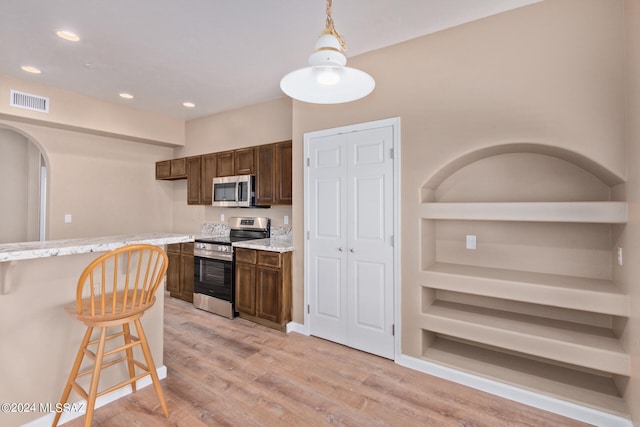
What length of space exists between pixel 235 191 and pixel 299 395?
277 cm

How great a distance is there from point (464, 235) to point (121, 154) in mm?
5089

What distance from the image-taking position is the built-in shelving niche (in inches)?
81.9

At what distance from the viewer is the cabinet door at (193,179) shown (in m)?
4.88

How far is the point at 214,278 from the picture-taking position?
4086 millimetres

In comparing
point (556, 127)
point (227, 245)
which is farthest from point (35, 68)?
point (556, 127)

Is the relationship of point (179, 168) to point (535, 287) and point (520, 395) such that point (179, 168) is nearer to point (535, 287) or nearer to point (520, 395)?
point (535, 287)

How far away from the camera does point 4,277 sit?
1753 mm

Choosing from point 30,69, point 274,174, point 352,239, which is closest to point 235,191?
point 274,174

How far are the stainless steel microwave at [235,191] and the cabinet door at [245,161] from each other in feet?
0.27

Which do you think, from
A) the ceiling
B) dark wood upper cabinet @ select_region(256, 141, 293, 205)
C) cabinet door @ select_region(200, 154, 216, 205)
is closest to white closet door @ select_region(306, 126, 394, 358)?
dark wood upper cabinet @ select_region(256, 141, 293, 205)

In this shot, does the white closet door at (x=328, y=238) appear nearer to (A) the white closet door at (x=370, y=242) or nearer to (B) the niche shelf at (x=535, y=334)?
(A) the white closet door at (x=370, y=242)

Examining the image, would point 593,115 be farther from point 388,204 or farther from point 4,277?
point 4,277

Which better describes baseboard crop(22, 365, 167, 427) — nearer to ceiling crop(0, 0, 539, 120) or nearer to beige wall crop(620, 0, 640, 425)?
ceiling crop(0, 0, 539, 120)

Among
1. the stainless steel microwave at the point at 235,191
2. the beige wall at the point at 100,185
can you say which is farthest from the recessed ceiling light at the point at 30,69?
the stainless steel microwave at the point at 235,191
